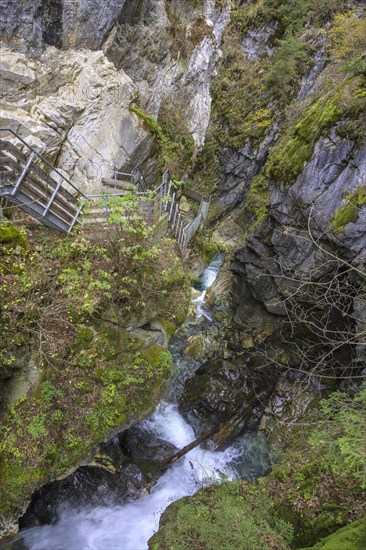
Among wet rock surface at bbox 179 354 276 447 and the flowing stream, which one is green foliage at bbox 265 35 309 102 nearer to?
wet rock surface at bbox 179 354 276 447

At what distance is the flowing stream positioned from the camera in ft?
23.0

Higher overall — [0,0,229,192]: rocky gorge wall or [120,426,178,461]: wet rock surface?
[0,0,229,192]: rocky gorge wall

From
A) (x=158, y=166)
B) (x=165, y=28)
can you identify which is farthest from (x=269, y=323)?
(x=165, y=28)

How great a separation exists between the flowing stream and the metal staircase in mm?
6966

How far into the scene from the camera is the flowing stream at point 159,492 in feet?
23.0

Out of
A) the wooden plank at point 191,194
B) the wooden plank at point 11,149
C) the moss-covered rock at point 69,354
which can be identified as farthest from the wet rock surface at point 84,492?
the wooden plank at point 191,194

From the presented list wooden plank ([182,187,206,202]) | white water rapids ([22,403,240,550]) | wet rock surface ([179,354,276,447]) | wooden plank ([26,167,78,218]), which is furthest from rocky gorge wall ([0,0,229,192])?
white water rapids ([22,403,240,550])

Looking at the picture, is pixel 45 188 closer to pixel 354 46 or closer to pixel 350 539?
pixel 350 539

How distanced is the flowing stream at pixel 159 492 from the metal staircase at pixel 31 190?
697 centimetres

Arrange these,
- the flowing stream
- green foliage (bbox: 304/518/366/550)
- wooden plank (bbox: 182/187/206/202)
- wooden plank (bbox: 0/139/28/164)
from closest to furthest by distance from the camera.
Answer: green foliage (bbox: 304/518/366/550) < wooden plank (bbox: 0/139/28/164) < the flowing stream < wooden plank (bbox: 182/187/206/202)

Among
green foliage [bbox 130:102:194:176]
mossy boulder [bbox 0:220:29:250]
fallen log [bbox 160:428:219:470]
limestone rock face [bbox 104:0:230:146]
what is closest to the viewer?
mossy boulder [bbox 0:220:29:250]

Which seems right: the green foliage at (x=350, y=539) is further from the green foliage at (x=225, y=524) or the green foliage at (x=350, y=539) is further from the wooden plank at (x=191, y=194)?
the wooden plank at (x=191, y=194)

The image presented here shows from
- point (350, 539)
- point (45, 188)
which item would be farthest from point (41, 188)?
point (350, 539)

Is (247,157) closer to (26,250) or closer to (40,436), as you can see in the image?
(26,250)
